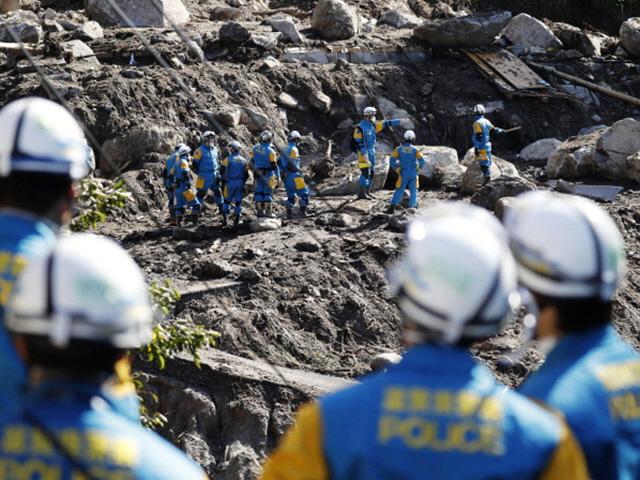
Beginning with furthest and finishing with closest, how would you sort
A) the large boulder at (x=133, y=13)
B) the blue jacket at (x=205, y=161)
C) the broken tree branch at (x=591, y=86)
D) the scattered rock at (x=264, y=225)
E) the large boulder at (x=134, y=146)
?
the broken tree branch at (x=591, y=86)
the large boulder at (x=133, y=13)
the large boulder at (x=134, y=146)
the blue jacket at (x=205, y=161)
the scattered rock at (x=264, y=225)

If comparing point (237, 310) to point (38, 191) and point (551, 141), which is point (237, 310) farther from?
point (551, 141)

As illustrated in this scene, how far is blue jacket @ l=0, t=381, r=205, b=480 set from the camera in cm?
302

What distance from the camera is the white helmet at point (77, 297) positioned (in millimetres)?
3009

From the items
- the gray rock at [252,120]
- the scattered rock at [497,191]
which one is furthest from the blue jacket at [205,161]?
the gray rock at [252,120]

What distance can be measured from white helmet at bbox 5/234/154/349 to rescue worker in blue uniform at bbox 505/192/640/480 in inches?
49.8

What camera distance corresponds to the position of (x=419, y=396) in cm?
313

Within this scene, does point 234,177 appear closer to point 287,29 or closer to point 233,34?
point 233,34

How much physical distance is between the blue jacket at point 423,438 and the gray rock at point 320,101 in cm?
2220

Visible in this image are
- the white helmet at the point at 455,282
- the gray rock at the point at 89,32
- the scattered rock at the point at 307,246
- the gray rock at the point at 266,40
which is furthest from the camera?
the gray rock at the point at 266,40

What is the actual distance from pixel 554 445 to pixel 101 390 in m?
1.23

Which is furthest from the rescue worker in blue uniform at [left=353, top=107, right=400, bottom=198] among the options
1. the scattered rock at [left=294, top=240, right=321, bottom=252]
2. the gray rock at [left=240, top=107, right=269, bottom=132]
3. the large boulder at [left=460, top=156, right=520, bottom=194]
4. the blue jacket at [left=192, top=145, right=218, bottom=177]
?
the gray rock at [left=240, top=107, right=269, bottom=132]

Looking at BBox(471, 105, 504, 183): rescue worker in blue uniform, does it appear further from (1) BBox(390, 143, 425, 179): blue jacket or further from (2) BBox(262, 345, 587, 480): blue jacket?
(2) BBox(262, 345, 587, 480): blue jacket

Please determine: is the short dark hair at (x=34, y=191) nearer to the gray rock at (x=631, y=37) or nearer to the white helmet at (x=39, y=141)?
the white helmet at (x=39, y=141)

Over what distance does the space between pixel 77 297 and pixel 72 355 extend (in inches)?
6.4
